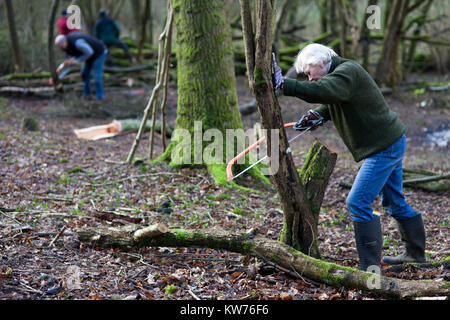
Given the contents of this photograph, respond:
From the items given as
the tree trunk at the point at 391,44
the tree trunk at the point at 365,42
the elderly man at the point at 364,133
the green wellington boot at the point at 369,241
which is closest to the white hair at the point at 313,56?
the elderly man at the point at 364,133

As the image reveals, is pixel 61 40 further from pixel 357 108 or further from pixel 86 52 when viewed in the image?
pixel 357 108

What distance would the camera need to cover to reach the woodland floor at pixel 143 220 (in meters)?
3.33

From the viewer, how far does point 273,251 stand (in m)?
3.62

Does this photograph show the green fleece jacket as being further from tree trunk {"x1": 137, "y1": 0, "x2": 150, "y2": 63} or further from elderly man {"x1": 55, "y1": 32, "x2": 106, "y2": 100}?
tree trunk {"x1": 137, "y1": 0, "x2": 150, "y2": 63}

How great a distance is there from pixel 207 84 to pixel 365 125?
2935 millimetres

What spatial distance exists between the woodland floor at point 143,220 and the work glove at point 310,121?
1172mm

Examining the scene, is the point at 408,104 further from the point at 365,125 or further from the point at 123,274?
the point at 123,274

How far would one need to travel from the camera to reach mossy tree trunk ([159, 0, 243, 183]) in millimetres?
6133

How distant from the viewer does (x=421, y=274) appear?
369 cm

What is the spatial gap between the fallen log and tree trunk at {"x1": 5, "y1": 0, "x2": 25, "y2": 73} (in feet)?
35.4

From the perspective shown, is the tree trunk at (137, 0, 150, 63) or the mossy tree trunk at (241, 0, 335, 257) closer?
the mossy tree trunk at (241, 0, 335, 257)

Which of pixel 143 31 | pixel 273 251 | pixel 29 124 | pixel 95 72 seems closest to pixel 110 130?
pixel 29 124

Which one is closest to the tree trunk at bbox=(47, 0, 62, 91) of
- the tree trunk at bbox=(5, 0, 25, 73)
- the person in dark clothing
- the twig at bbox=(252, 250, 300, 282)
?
A: the tree trunk at bbox=(5, 0, 25, 73)
